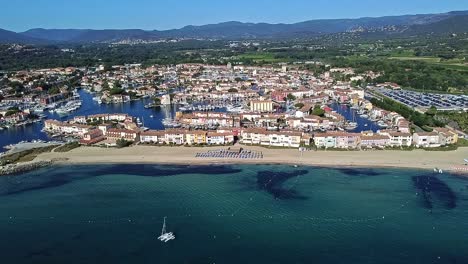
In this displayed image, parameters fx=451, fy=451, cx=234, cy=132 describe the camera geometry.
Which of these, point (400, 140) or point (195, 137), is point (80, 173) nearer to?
point (195, 137)

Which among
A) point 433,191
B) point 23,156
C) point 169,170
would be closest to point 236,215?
point 169,170

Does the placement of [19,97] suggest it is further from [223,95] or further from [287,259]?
[287,259]

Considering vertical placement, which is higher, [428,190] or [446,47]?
[446,47]

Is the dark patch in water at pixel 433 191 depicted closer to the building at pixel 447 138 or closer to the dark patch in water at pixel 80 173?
the building at pixel 447 138

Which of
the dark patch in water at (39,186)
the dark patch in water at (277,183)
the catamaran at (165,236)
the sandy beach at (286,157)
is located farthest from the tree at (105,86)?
the catamaran at (165,236)

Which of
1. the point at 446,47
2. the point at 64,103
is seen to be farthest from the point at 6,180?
the point at 446,47

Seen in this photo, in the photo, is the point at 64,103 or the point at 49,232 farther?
the point at 64,103
